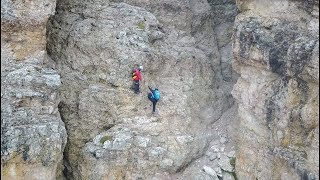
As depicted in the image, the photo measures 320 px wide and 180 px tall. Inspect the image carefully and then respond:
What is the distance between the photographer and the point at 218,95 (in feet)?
88.7

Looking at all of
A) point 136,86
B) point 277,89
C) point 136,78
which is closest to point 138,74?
point 136,78

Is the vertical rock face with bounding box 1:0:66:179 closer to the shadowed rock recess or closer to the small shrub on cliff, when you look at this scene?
the shadowed rock recess

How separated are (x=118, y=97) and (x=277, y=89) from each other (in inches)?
331

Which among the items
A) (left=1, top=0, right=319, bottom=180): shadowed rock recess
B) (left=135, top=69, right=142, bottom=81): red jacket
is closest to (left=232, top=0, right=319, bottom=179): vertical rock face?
(left=1, top=0, right=319, bottom=180): shadowed rock recess

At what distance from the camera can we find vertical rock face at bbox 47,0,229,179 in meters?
23.1

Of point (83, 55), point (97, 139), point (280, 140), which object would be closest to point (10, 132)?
point (97, 139)

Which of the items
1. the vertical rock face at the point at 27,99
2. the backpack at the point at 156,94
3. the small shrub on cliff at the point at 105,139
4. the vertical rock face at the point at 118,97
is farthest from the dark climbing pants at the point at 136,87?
the vertical rock face at the point at 27,99

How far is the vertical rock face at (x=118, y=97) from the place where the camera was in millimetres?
23109

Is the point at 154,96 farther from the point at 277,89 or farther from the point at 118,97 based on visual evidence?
the point at 277,89

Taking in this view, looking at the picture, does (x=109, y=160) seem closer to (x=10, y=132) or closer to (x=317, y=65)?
(x=10, y=132)

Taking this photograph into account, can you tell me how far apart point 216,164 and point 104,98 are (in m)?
7.18

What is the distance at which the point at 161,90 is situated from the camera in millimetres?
25172

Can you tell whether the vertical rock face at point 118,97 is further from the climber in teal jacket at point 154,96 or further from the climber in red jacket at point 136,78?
the climber in teal jacket at point 154,96

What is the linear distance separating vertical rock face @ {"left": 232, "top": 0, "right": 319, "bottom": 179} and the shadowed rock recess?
0.05m
